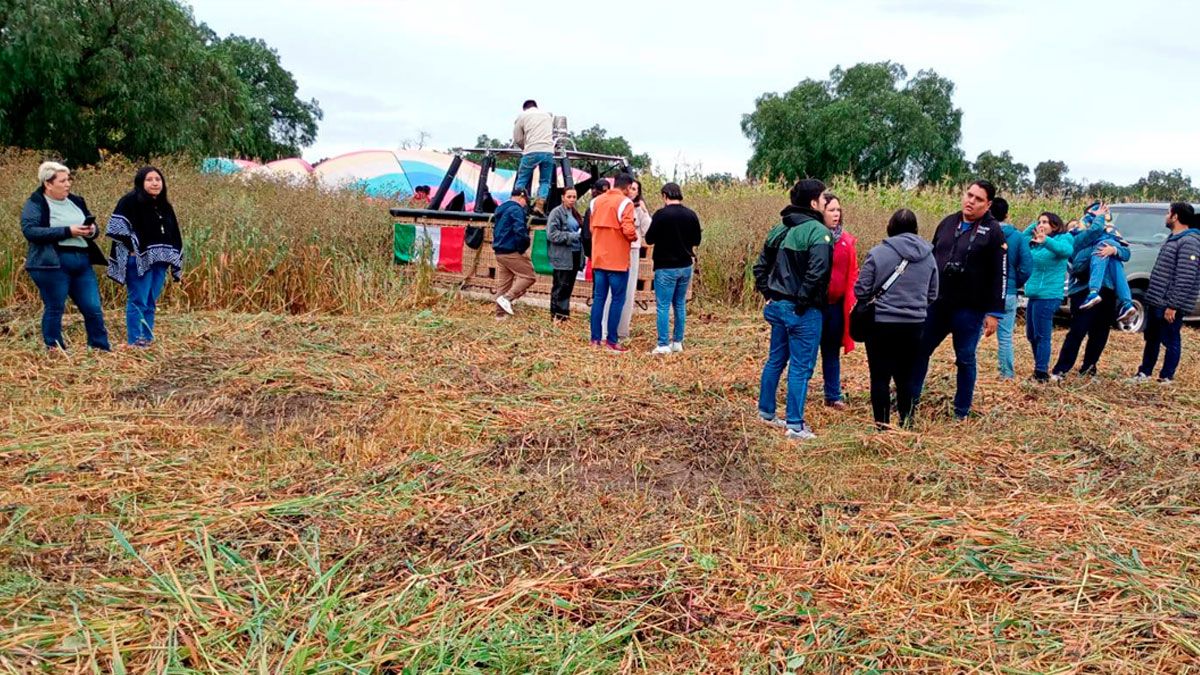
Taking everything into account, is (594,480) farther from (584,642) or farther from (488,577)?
(584,642)

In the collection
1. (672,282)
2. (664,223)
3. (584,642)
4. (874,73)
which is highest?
(874,73)

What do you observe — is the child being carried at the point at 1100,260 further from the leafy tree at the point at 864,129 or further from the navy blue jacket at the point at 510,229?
the leafy tree at the point at 864,129

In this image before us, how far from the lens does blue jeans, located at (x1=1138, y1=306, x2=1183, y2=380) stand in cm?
742

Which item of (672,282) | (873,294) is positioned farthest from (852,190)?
(873,294)

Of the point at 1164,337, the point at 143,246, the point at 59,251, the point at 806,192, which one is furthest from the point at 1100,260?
the point at 59,251

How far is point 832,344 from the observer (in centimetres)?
614

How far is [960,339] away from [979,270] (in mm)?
472

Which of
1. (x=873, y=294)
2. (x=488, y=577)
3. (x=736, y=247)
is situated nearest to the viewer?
(x=488, y=577)

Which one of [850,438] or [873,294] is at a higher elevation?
[873,294]

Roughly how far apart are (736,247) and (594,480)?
25.4 feet

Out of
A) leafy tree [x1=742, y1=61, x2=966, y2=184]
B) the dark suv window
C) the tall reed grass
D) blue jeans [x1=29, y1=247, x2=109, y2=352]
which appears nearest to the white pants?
the tall reed grass

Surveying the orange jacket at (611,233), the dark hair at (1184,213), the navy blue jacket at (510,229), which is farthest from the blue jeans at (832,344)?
the navy blue jacket at (510,229)

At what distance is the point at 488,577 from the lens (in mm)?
3297

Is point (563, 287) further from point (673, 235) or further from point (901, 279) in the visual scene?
point (901, 279)
